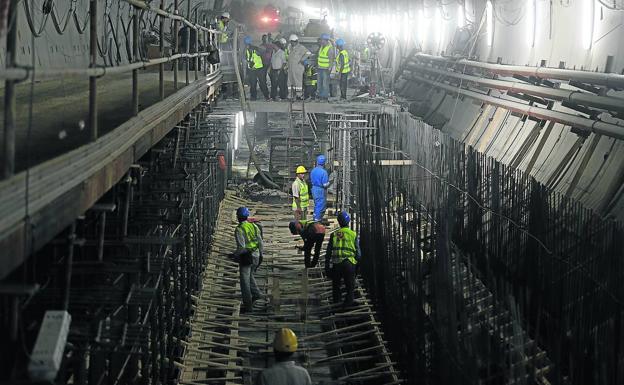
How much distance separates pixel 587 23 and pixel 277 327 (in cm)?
1000

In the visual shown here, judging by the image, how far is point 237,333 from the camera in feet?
46.6

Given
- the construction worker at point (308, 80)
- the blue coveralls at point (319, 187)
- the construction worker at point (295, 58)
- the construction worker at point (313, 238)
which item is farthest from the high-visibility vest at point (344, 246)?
the construction worker at point (295, 58)

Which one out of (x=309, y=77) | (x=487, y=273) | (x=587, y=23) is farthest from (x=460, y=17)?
(x=487, y=273)

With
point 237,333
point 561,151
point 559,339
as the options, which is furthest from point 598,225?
point 561,151

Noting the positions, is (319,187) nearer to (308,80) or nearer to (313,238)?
(313,238)

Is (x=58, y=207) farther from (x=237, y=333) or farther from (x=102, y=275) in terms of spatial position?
(x=237, y=333)

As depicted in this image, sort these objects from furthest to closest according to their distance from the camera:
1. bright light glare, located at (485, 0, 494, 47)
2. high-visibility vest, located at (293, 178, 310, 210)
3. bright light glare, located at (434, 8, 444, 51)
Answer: bright light glare, located at (434, 8, 444, 51) < bright light glare, located at (485, 0, 494, 47) < high-visibility vest, located at (293, 178, 310, 210)

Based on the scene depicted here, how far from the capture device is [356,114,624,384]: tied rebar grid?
837 cm

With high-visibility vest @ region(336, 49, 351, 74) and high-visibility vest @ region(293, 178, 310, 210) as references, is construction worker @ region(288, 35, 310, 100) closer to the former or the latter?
high-visibility vest @ region(336, 49, 351, 74)

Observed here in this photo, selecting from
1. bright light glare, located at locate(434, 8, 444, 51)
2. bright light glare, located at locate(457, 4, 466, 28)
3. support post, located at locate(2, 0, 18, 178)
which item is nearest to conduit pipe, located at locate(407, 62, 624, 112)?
bright light glare, located at locate(457, 4, 466, 28)

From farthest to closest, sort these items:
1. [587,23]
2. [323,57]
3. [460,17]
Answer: [460,17]
[323,57]
[587,23]

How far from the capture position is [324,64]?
27.0m

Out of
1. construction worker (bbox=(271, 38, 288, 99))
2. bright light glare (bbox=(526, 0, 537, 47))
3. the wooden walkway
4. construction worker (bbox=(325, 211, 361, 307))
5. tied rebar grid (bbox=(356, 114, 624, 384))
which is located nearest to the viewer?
tied rebar grid (bbox=(356, 114, 624, 384))

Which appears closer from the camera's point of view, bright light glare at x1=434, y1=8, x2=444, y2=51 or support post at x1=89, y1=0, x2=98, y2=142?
support post at x1=89, y1=0, x2=98, y2=142
